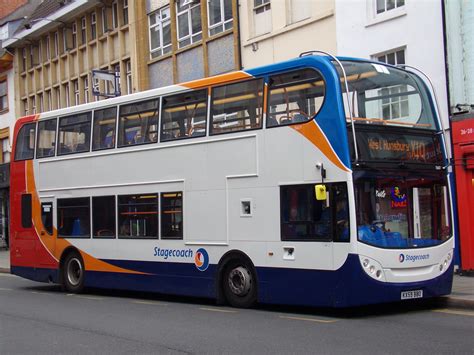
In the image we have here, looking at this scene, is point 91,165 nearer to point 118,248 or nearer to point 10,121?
point 118,248

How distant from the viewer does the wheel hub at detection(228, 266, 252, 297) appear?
12.9 m

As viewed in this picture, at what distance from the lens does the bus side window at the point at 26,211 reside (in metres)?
18.4

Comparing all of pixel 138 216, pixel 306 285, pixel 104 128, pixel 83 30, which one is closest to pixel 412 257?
pixel 306 285

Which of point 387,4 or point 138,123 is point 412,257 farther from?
point 387,4

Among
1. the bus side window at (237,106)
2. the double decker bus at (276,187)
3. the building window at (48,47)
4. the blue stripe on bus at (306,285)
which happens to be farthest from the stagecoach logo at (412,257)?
the building window at (48,47)

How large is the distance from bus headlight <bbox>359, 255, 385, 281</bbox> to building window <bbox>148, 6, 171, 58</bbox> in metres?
18.2

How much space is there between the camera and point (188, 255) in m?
14.0

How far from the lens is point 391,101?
1227 centimetres

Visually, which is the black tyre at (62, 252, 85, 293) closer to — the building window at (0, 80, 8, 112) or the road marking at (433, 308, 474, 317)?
the road marking at (433, 308, 474, 317)

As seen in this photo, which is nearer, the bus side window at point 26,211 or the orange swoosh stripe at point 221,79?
the orange swoosh stripe at point 221,79

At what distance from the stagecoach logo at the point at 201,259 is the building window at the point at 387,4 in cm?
844

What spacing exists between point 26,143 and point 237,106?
7.35 meters

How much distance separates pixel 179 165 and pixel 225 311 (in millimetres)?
3003

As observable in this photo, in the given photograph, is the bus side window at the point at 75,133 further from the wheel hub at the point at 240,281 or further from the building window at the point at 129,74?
the building window at the point at 129,74
